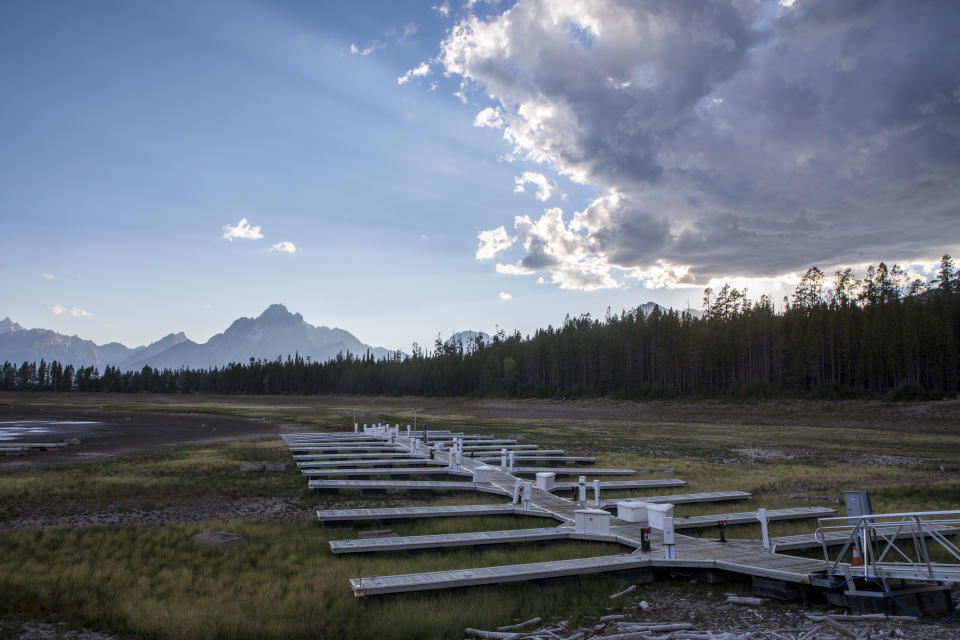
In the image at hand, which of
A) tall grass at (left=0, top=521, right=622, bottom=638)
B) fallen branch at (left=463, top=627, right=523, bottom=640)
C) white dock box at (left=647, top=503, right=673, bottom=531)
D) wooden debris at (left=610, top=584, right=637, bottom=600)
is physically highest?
white dock box at (left=647, top=503, right=673, bottom=531)

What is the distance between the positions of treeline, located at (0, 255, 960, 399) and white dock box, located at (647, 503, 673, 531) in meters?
60.5

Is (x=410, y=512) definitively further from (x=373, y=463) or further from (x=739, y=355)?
(x=739, y=355)

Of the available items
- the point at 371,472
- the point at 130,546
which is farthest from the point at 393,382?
the point at 130,546

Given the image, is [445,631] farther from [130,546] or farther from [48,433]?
[48,433]

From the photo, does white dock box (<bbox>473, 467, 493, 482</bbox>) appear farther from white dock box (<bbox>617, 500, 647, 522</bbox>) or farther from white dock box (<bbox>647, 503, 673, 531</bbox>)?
white dock box (<bbox>647, 503, 673, 531</bbox>)

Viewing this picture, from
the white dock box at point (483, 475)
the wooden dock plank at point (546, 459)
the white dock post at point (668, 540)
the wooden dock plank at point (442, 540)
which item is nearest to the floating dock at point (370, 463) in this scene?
the wooden dock plank at point (546, 459)

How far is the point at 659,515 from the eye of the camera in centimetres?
1232

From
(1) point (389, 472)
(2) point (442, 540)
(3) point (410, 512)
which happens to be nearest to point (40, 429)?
(1) point (389, 472)

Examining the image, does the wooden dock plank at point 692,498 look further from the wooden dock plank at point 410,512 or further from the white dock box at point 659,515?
the white dock box at point 659,515

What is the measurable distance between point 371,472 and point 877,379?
71.1 metres

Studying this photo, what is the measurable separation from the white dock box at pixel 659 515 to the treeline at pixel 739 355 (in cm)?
6054

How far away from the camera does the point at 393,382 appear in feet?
502

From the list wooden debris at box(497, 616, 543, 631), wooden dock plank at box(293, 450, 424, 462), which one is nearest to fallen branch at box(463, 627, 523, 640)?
wooden debris at box(497, 616, 543, 631)

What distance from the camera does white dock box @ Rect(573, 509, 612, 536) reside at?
539 inches
